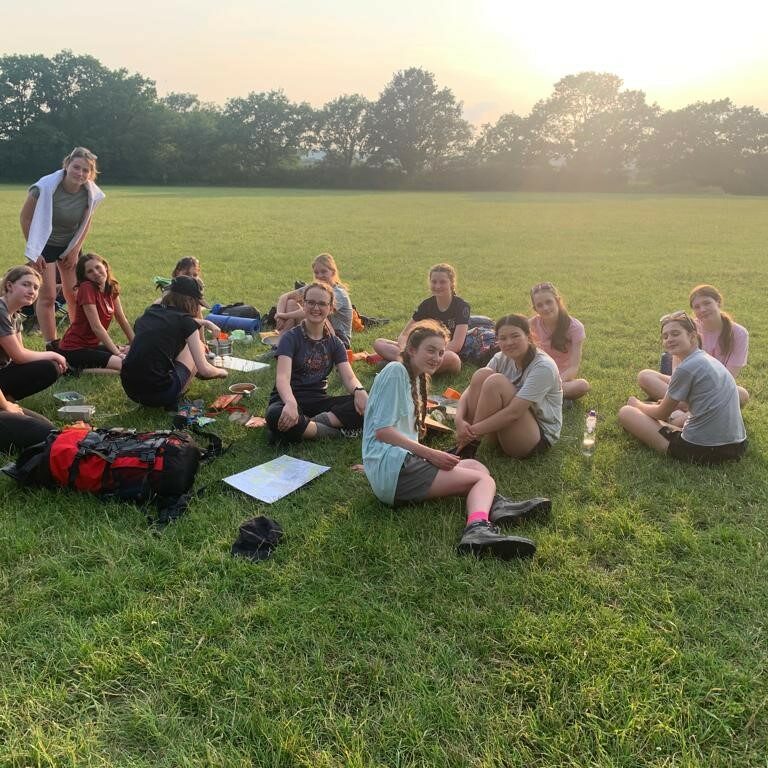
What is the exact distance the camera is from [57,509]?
3.70 meters

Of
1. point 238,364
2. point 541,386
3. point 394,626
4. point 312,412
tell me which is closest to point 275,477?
point 312,412

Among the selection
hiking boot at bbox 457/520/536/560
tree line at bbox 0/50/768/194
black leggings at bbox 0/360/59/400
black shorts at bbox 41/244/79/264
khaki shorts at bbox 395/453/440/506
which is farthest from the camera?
tree line at bbox 0/50/768/194

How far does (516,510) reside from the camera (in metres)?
3.60

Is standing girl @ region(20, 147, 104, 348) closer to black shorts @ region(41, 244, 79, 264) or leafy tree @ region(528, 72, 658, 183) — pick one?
black shorts @ region(41, 244, 79, 264)

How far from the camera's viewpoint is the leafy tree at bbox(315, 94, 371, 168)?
77.2 m

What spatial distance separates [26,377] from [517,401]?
422cm

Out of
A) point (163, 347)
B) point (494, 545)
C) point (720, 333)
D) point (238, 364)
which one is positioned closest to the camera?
point (494, 545)

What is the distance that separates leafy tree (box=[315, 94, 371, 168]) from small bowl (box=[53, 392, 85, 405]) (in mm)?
76408

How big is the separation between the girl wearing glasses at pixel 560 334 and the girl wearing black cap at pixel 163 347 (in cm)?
327

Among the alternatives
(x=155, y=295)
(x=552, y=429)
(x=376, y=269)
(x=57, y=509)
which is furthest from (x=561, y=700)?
(x=376, y=269)

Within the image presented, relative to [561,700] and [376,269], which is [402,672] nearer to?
[561,700]

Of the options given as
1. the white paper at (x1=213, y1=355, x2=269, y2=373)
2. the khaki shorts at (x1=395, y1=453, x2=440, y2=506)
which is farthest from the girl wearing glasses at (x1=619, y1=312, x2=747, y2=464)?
the white paper at (x1=213, y1=355, x2=269, y2=373)

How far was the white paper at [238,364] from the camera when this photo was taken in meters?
6.62

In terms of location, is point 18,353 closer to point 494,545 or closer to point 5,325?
point 5,325
